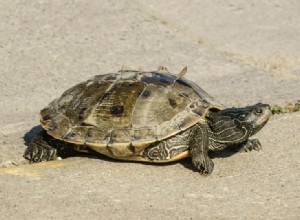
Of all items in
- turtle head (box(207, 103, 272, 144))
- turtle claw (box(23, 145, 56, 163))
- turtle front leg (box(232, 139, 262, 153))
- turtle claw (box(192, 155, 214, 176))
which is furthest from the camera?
turtle front leg (box(232, 139, 262, 153))

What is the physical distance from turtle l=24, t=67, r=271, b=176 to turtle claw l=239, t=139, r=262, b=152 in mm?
268

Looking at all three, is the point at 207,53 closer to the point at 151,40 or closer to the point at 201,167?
the point at 151,40

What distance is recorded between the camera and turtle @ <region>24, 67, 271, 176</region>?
625 cm

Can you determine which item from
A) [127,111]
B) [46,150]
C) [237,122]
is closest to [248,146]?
[237,122]

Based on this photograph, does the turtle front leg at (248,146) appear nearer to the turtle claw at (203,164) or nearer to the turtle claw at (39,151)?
the turtle claw at (203,164)

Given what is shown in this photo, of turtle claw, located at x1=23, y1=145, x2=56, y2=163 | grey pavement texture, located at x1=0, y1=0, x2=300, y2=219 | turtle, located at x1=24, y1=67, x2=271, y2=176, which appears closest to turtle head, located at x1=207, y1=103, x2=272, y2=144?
turtle, located at x1=24, y1=67, x2=271, y2=176

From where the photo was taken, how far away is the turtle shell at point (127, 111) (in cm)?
623

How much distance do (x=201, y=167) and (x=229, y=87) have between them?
2894 millimetres

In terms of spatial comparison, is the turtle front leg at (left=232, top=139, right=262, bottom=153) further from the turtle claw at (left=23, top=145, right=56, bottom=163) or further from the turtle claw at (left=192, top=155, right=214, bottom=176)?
the turtle claw at (left=23, top=145, right=56, bottom=163)

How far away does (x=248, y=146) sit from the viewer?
6836 mm

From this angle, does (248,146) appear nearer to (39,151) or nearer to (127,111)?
(127,111)

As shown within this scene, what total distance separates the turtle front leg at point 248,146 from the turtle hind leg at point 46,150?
5.42 ft

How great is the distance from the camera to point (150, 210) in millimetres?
5508

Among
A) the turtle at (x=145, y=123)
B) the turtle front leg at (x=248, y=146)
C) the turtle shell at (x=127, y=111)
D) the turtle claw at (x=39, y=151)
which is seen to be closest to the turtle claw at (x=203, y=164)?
the turtle at (x=145, y=123)
